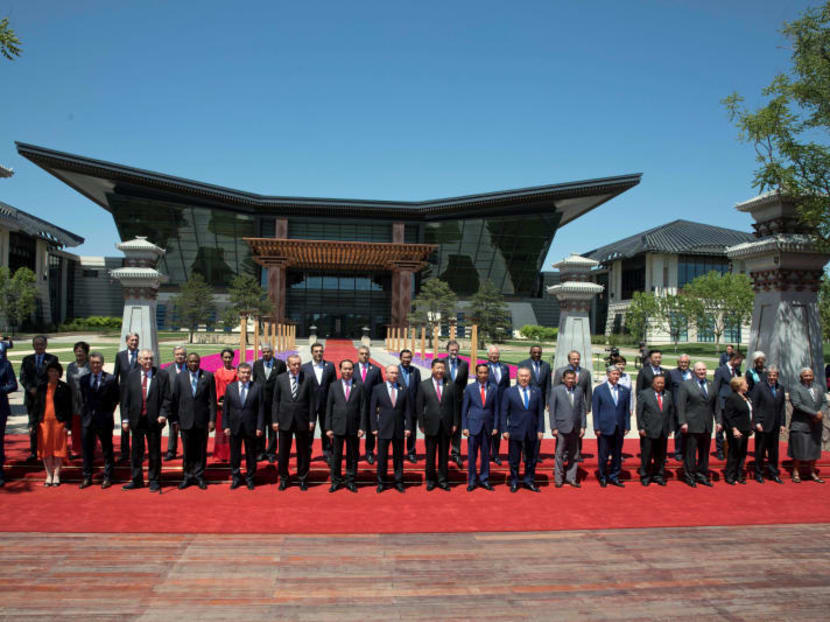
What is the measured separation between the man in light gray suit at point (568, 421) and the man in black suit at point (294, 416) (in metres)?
3.39

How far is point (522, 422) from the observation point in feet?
24.1

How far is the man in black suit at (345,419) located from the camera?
712 centimetres

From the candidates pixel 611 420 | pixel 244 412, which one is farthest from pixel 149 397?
pixel 611 420

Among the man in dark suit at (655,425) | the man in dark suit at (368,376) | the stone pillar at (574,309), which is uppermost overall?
the stone pillar at (574,309)

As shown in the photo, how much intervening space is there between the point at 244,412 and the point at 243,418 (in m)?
0.08

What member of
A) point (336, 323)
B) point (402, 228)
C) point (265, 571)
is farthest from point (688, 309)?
point (265, 571)

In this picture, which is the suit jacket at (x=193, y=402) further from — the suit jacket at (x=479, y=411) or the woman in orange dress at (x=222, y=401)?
the suit jacket at (x=479, y=411)

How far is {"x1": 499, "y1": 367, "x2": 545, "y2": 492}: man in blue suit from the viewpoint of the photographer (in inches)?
289

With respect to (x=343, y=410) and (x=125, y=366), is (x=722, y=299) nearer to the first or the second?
(x=343, y=410)

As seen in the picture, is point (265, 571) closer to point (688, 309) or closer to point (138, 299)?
point (138, 299)

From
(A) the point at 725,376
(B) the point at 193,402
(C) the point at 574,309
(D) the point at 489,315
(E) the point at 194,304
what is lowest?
(B) the point at 193,402

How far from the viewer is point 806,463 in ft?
26.9

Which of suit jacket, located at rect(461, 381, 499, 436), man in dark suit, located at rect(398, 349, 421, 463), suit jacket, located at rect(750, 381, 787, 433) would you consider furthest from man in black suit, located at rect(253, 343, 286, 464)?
suit jacket, located at rect(750, 381, 787, 433)

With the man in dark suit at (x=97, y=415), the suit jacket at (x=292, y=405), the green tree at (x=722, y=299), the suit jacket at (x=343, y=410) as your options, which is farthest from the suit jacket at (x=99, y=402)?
the green tree at (x=722, y=299)
